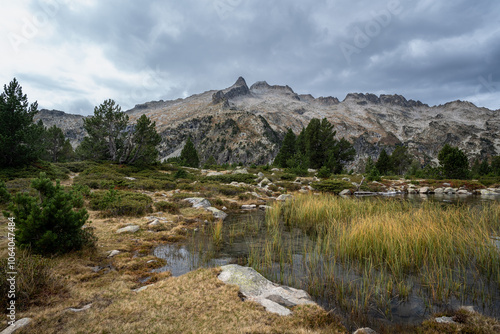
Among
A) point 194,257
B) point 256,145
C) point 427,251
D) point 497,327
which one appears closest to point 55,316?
point 194,257

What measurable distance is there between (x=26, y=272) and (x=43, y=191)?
2486 mm

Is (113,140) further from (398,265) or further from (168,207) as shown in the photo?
(398,265)

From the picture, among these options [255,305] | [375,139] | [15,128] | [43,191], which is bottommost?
[255,305]

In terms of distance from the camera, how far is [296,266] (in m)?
5.81

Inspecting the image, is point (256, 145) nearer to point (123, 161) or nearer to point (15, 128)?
point (123, 161)

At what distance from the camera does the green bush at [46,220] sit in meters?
4.95

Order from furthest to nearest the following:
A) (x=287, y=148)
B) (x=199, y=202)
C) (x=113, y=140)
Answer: (x=287, y=148) → (x=113, y=140) → (x=199, y=202)

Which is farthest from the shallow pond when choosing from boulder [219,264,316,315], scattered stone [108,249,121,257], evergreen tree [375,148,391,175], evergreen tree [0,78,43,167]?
evergreen tree [375,148,391,175]

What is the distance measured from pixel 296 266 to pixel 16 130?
25.6 meters

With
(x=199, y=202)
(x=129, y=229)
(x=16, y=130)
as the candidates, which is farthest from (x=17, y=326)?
(x=16, y=130)

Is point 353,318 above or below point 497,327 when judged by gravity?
below

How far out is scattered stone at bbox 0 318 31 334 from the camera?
8.89 ft

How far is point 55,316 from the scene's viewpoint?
3107mm

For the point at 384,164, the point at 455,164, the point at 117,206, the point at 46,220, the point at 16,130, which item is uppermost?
the point at 16,130
